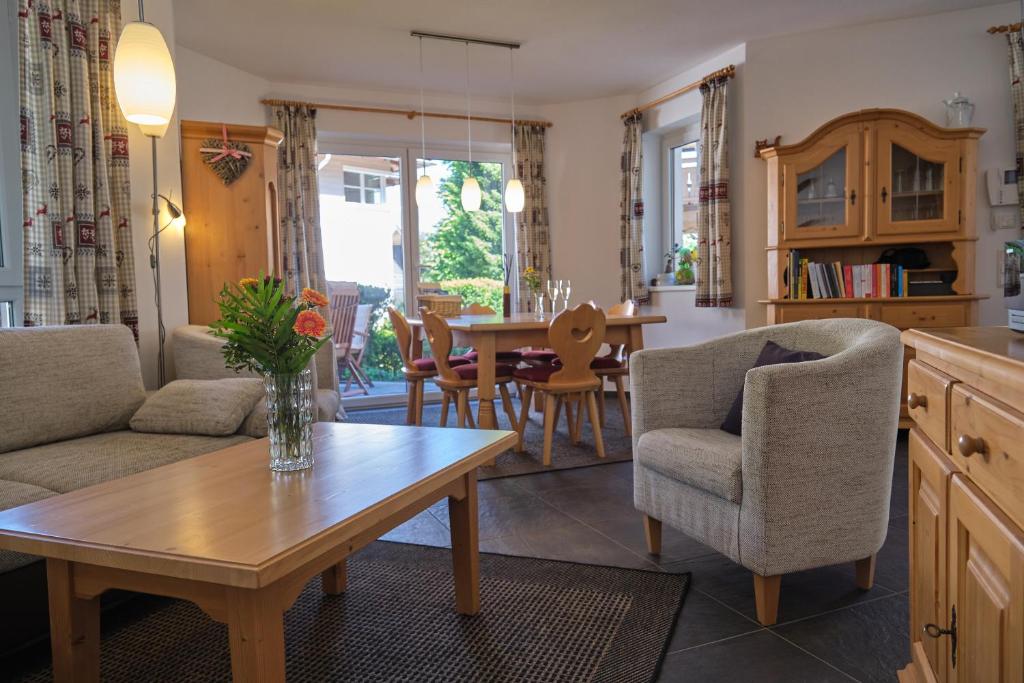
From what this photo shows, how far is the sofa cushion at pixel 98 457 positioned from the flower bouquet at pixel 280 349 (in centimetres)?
67

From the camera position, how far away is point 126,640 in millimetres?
1859

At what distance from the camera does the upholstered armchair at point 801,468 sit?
5.92ft

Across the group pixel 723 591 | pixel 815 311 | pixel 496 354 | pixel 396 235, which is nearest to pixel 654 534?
pixel 723 591

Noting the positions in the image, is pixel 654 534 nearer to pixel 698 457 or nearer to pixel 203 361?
pixel 698 457

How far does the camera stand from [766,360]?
7.58 feet

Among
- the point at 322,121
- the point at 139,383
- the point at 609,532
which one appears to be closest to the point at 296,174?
the point at 322,121

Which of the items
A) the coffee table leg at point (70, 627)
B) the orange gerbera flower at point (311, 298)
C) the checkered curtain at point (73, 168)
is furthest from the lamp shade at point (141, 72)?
the coffee table leg at point (70, 627)

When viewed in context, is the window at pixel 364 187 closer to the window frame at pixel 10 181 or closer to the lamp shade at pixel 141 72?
the window frame at pixel 10 181

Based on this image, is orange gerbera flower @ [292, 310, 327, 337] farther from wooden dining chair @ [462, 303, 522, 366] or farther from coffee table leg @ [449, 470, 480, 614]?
wooden dining chair @ [462, 303, 522, 366]

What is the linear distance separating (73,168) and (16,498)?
174 centimetres

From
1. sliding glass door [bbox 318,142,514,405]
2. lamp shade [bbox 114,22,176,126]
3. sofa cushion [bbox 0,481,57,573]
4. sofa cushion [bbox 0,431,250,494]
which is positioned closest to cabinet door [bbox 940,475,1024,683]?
sofa cushion [bbox 0,481,57,573]

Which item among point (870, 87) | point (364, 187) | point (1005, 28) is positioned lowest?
point (364, 187)

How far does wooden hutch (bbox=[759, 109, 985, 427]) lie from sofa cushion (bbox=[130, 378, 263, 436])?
125 inches

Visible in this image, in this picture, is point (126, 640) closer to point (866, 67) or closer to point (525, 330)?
point (525, 330)
